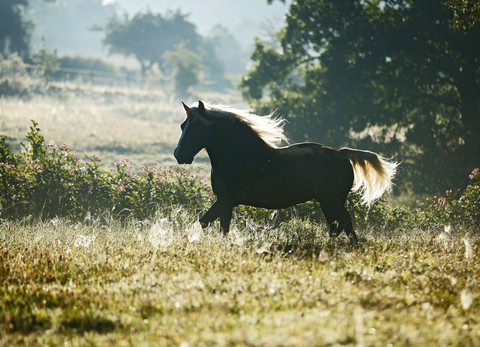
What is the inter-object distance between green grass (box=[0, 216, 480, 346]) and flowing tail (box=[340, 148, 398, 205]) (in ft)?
3.40

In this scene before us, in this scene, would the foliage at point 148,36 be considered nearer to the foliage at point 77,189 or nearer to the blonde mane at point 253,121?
the foliage at point 77,189

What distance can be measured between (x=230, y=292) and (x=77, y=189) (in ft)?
25.8

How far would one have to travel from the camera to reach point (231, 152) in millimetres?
7824

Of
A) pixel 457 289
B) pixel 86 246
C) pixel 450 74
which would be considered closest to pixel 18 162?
pixel 86 246

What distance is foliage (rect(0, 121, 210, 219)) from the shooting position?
11.7 meters

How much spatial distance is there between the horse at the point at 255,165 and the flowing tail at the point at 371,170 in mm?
230

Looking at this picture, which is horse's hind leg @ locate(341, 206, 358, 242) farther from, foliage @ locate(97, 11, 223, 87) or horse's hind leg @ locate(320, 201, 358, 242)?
foliage @ locate(97, 11, 223, 87)

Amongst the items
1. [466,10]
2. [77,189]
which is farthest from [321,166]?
[466,10]

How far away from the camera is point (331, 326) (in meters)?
4.20

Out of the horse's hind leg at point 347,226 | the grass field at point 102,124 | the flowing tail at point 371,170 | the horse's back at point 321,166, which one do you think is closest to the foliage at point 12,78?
the grass field at point 102,124

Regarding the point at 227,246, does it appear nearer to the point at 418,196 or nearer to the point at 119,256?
the point at 119,256

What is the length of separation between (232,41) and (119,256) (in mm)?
182893

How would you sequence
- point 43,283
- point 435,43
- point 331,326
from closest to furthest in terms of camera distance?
point 331,326
point 43,283
point 435,43

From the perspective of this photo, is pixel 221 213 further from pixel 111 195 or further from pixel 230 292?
pixel 111 195
